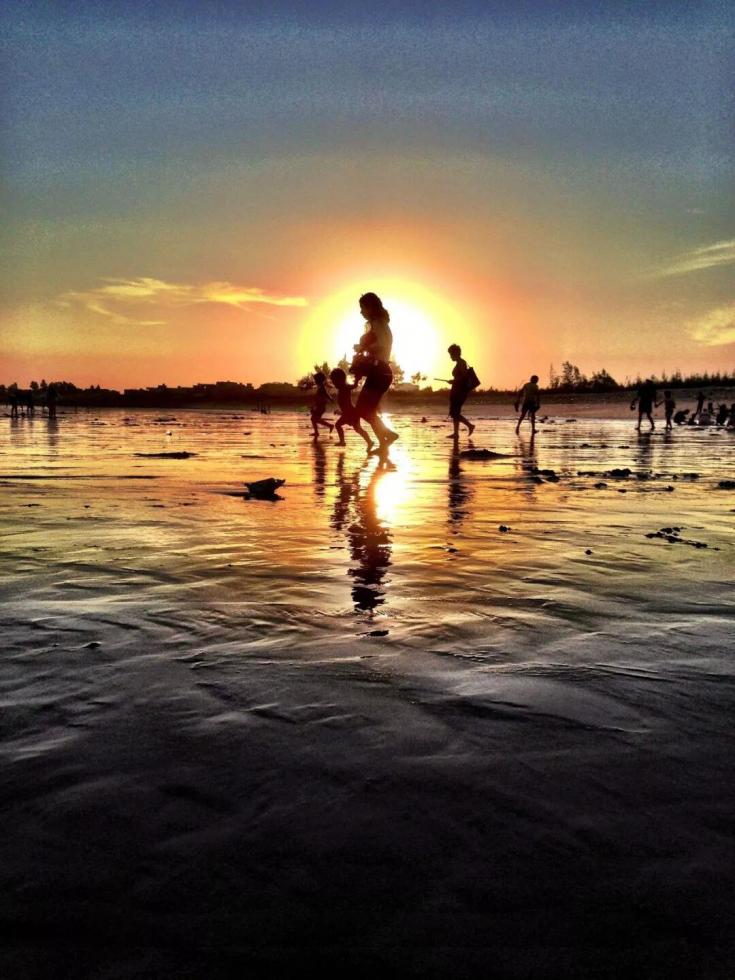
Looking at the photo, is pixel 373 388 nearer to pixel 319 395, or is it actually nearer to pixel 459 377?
pixel 459 377

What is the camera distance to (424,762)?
79.4 inches

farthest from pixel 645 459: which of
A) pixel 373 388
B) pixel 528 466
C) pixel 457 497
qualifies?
pixel 457 497

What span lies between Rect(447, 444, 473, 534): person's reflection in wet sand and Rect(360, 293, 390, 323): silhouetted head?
2.71 m

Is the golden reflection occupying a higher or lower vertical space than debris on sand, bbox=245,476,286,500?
lower

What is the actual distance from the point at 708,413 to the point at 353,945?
46434 millimetres

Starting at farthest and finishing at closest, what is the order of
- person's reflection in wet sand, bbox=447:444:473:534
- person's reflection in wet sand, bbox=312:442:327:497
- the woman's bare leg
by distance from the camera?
1. the woman's bare leg
2. person's reflection in wet sand, bbox=312:442:327:497
3. person's reflection in wet sand, bbox=447:444:473:534

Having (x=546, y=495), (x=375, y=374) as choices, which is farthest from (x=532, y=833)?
(x=375, y=374)

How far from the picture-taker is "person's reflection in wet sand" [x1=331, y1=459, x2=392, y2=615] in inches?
152

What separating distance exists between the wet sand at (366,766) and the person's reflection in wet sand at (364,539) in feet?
0.15

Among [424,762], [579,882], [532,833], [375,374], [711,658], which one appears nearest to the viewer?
[579,882]

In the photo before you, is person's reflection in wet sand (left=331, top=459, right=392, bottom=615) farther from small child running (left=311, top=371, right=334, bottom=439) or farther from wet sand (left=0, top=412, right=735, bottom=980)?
small child running (left=311, top=371, right=334, bottom=439)

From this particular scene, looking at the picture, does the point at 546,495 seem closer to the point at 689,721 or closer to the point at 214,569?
the point at 214,569

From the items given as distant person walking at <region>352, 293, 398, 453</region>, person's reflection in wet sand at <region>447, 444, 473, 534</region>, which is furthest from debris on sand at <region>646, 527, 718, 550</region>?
distant person walking at <region>352, 293, 398, 453</region>

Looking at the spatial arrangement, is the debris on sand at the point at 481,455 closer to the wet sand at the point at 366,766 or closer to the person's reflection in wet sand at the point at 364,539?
the person's reflection in wet sand at the point at 364,539
